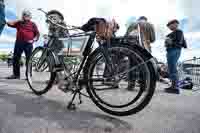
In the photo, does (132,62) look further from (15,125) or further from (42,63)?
(42,63)

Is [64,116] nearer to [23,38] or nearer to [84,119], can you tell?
[84,119]

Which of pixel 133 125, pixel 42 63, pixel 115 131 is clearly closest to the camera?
pixel 115 131

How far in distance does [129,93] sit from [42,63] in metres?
1.82

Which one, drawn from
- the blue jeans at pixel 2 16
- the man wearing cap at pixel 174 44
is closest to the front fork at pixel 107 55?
the man wearing cap at pixel 174 44

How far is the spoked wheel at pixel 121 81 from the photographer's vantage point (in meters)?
2.84

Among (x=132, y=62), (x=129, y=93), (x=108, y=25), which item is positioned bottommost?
(x=129, y=93)

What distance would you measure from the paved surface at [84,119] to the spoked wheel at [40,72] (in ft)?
0.84

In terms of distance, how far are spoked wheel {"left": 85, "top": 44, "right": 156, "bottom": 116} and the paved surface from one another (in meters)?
0.17

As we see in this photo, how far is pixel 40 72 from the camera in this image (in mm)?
4418

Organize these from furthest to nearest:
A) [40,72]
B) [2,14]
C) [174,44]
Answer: [174,44]
[2,14]
[40,72]

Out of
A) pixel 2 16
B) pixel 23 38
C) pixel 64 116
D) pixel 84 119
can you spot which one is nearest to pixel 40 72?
pixel 64 116

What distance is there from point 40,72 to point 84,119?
69.9 inches

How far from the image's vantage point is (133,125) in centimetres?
282

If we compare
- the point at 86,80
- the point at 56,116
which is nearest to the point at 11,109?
the point at 56,116
